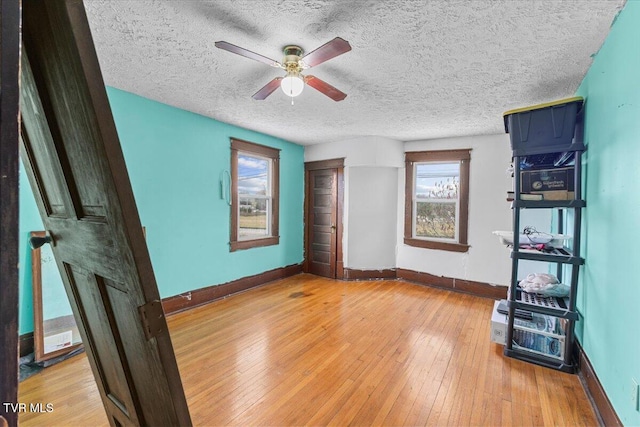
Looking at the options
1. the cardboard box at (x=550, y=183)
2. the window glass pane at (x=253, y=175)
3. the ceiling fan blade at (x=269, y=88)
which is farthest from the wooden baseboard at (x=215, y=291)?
the cardboard box at (x=550, y=183)

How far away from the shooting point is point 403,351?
2572 mm

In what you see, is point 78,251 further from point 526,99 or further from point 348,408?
point 526,99

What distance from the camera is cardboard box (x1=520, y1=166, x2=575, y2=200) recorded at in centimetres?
224

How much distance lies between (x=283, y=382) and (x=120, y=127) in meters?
2.82

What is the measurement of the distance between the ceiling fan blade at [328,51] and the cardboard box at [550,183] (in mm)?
1897

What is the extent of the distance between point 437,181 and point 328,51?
3.52m

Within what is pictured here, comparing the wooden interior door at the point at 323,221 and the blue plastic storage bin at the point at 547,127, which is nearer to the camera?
the blue plastic storage bin at the point at 547,127

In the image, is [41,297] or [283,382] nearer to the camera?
[283,382]

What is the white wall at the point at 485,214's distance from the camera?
405 cm

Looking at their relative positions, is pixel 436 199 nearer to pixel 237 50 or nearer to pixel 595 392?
pixel 595 392

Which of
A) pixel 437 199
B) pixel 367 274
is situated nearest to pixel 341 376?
pixel 367 274

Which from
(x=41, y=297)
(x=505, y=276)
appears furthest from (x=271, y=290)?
(x=505, y=276)

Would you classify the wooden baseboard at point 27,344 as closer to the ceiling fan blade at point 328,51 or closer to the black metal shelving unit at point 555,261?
the ceiling fan blade at point 328,51

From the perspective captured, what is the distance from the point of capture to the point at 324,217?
17.0 feet
